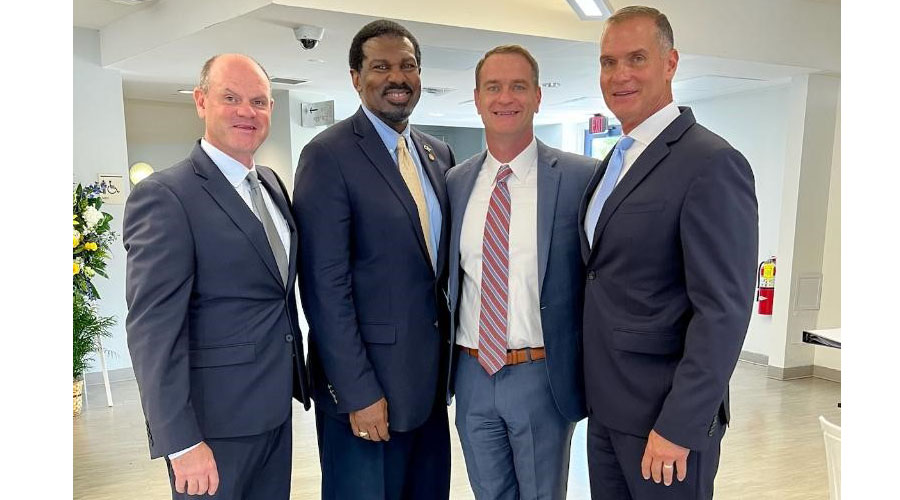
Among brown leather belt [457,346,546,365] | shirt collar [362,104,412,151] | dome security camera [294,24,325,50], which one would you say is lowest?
brown leather belt [457,346,546,365]

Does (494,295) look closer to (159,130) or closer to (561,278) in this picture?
(561,278)

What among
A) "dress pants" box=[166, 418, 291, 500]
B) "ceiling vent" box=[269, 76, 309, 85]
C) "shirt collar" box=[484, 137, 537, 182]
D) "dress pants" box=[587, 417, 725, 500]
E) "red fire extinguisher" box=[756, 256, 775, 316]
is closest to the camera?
"dress pants" box=[587, 417, 725, 500]

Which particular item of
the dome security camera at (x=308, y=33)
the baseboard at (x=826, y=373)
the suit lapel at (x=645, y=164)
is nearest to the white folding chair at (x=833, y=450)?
the suit lapel at (x=645, y=164)

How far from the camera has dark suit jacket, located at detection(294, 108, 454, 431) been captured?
2.27m

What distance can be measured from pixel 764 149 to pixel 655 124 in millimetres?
6800

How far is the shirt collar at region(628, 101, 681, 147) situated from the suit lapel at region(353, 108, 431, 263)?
772 mm

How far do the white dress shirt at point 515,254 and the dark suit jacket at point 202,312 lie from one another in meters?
0.59

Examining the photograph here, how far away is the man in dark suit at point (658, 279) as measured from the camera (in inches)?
71.1

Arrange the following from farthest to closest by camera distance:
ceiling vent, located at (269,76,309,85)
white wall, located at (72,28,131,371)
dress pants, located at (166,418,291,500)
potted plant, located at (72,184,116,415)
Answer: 1. ceiling vent, located at (269,76,309,85)
2. white wall, located at (72,28,131,371)
3. potted plant, located at (72,184,116,415)
4. dress pants, located at (166,418,291,500)

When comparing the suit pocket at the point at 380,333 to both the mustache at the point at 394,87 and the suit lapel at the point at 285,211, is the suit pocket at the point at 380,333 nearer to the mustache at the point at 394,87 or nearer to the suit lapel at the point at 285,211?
the suit lapel at the point at 285,211

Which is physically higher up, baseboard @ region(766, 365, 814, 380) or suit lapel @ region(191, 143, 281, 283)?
suit lapel @ region(191, 143, 281, 283)

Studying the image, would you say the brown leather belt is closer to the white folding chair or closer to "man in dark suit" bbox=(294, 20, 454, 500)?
"man in dark suit" bbox=(294, 20, 454, 500)

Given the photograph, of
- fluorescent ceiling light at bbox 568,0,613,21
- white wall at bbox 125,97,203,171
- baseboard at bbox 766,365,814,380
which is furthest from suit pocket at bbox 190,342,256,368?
white wall at bbox 125,97,203,171
